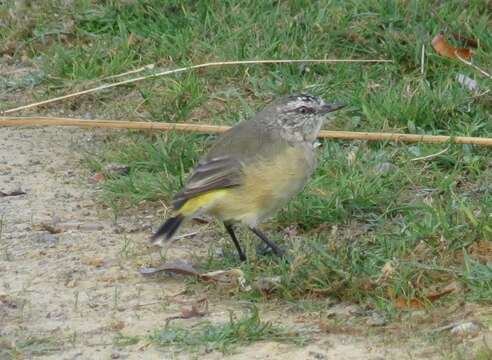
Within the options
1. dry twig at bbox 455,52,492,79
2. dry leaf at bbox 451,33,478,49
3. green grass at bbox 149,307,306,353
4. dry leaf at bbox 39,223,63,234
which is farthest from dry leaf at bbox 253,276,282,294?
dry leaf at bbox 451,33,478,49

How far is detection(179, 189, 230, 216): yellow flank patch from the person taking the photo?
6.82m

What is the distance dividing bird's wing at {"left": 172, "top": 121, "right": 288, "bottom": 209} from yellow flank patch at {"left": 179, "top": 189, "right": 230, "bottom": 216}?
0.03 metres

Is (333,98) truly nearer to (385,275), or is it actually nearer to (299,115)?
(299,115)

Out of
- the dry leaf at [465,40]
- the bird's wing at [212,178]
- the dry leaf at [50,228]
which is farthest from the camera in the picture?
the dry leaf at [465,40]

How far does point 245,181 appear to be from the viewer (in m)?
6.94

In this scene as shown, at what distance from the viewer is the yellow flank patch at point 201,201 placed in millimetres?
6824

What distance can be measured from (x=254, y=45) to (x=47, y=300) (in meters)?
3.69

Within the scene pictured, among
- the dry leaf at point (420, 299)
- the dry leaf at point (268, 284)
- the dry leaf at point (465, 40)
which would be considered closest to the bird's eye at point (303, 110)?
the dry leaf at point (268, 284)

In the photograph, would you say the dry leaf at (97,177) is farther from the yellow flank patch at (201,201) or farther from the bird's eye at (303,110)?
the yellow flank patch at (201,201)

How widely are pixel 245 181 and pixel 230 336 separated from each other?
1.24 meters

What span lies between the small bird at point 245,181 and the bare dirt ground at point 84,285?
16.0 inches

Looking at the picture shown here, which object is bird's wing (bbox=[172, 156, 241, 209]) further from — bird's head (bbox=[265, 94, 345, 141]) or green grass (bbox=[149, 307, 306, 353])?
green grass (bbox=[149, 307, 306, 353])

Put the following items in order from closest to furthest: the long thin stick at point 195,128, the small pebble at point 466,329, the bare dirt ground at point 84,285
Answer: the small pebble at point 466,329 < the bare dirt ground at point 84,285 < the long thin stick at point 195,128

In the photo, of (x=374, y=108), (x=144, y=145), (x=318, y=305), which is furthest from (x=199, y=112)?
(x=318, y=305)
